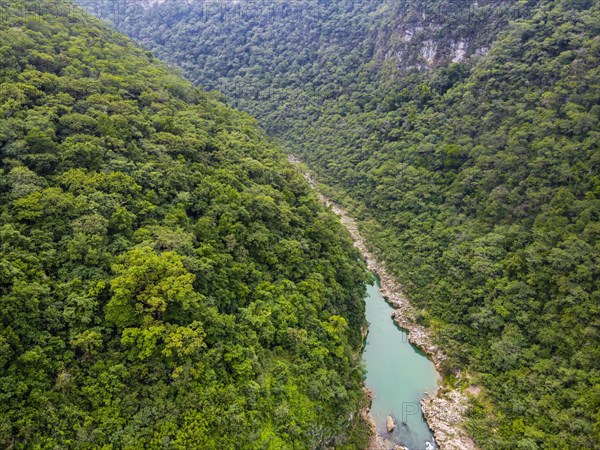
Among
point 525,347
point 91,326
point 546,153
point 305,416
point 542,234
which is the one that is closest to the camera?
point 91,326

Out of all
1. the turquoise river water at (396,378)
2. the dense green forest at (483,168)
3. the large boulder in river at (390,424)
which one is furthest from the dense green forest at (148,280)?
the dense green forest at (483,168)

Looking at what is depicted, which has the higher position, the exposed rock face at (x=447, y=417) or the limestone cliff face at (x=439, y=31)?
the limestone cliff face at (x=439, y=31)

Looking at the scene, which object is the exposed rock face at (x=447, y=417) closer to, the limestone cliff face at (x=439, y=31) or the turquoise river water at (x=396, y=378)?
the turquoise river water at (x=396, y=378)

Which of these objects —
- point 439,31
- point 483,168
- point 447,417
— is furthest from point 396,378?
point 439,31

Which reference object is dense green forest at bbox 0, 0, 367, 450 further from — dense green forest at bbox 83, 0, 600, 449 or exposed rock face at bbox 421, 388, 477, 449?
dense green forest at bbox 83, 0, 600, 449

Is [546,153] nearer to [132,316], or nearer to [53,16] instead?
[132,316]

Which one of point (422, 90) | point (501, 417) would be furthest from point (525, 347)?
point (422, 90)
